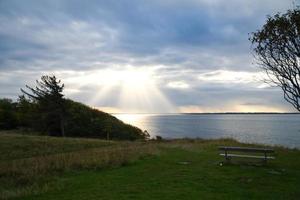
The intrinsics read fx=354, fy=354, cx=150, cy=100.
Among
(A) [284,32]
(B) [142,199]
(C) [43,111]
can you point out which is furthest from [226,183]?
(C) [43,111]

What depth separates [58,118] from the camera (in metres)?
56.5

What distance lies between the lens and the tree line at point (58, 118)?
186ft

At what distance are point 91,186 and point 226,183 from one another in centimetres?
478

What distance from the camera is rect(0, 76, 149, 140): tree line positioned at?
56.6 metres

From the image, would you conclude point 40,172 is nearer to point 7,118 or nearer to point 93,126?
point 93,126

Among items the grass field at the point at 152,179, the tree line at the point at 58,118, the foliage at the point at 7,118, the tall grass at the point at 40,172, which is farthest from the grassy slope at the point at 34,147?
the foliage at the point at 7,118

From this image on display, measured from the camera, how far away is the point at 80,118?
63.2 meters

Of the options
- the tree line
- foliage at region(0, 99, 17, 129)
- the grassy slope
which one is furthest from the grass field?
foliage at region(0, 99, 17, 129)

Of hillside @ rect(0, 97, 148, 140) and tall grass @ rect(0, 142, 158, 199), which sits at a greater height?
hillside @ rect(0, 97, 148, 140)

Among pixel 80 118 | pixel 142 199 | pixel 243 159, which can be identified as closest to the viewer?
pixel 142 199

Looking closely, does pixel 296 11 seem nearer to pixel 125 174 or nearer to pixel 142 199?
pixel 125 174

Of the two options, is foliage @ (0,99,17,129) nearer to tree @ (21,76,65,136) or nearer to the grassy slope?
tree @ (21,76,65,136)

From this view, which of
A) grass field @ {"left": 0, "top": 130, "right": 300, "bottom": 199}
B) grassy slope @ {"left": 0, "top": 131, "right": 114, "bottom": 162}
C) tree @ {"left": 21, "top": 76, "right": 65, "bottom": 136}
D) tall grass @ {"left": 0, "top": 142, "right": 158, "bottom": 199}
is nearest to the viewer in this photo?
grass field @ {"left": 0, "top": 130, "right": 300, "bottom": 199}

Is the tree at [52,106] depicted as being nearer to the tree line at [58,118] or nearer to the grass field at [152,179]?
the tree line at [58,118]
